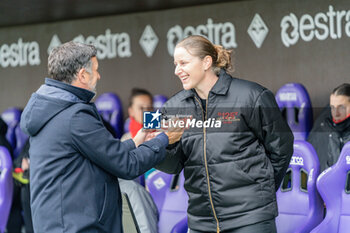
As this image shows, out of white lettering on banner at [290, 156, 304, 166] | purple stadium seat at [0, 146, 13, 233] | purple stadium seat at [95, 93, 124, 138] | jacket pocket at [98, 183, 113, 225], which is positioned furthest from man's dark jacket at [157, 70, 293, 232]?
purple stadium seat at [95, 93, 124, 138]

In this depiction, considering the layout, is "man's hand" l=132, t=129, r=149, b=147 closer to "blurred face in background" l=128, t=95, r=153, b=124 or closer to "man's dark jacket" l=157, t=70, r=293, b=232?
"man's dark jacket" l=157, t=70, r=293, b=232

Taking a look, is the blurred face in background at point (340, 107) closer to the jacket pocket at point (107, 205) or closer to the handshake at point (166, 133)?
the handshake at point (166, 133)

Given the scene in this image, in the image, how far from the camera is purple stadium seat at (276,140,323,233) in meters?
3.92

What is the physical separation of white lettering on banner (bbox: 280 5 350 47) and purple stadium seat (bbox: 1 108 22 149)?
3.52 meters

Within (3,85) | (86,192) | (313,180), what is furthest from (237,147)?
(3,85)

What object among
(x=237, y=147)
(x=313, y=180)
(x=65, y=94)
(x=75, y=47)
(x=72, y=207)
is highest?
(x=75, y=47)

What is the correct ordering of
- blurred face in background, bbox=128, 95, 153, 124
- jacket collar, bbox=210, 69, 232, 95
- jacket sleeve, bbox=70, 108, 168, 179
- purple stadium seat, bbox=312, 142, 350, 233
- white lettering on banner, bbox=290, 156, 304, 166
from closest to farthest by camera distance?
jacket sleeve, bbox=70, 108, 168, 179
jacket collar, bbox=210, 69, 232, 95
purple stadium seat, bbox=312, 142, 350, 233
white lettering on banner, bbox=290, 156, 304, 166
blurred face in background, bbox=128, 95, 153, 124

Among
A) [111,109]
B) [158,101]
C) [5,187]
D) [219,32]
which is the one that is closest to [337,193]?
[5,187]

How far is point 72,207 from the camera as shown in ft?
8.02

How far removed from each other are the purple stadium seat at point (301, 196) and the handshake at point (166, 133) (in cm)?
142

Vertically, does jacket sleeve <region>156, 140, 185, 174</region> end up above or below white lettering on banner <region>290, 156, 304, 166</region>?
above

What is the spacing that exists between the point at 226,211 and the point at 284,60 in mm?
3889

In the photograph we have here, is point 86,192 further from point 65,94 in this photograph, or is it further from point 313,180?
point 313,180

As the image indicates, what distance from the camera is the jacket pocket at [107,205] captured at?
2473mm
